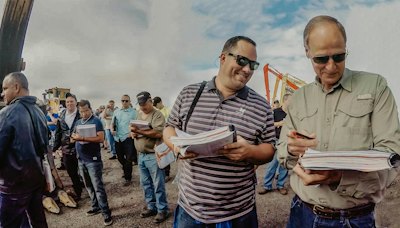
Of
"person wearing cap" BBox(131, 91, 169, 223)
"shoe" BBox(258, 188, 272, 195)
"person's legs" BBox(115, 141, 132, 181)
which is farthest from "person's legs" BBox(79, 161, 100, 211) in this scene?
"shoe" BBox(258, 188, 272, 195)

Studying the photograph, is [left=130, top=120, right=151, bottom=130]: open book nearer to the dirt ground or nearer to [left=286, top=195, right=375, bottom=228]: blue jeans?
the dirt ground

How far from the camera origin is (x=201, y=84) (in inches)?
82.4

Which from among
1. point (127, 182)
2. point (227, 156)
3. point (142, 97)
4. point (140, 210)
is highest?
point (142, 97)

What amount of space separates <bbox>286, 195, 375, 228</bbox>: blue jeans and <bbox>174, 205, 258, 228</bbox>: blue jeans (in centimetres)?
34

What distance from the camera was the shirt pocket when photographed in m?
1.31

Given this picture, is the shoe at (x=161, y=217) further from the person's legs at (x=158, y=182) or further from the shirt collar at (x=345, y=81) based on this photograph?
the shirt collar at (x=345, y=81)

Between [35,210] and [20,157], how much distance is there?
0.75 metres

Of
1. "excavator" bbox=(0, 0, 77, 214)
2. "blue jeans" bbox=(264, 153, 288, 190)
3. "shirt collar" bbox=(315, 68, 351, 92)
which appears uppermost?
"excavator" bbox=(0, 0, 77, 214)

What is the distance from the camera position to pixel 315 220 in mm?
1439

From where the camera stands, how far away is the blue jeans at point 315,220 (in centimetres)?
136

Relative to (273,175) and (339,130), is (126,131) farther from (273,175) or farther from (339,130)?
(339,130)

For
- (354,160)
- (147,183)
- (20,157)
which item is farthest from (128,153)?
(354,160)

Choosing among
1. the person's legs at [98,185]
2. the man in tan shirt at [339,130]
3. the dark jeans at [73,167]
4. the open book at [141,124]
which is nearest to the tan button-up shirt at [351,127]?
the man in tan shirt at [339,130]

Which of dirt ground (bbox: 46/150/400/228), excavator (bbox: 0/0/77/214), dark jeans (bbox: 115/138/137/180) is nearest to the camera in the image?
dirt ground (bbox: 46/150/400/228)
